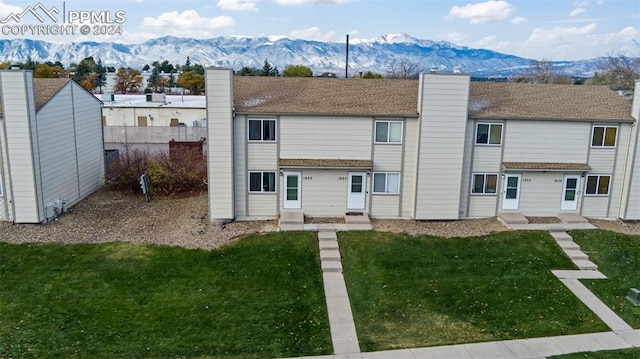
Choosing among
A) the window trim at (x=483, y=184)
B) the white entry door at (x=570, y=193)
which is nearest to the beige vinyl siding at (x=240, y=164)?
the window trim at (x=483, y=184)

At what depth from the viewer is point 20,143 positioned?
1967cm

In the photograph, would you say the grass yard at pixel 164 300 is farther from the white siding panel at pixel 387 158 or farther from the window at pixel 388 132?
the window at pixel 388 132

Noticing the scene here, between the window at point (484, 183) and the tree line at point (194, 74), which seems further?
the tree line at point (194, 74)

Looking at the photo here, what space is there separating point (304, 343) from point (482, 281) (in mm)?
6909

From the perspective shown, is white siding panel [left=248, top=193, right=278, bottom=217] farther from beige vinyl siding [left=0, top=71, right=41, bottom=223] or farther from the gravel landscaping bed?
beige vinyl siding [left=0, top=71, right=41, bottom=223]

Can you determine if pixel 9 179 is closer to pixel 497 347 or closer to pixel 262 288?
pixel 262 288

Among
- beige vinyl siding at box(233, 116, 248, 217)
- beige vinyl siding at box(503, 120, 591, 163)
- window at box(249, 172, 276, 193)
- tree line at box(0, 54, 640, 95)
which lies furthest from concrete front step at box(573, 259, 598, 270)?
tree line at box(0, 54, 640, 95)

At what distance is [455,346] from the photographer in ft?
41.4

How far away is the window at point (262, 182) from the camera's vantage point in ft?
69.1

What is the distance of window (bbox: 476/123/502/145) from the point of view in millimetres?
21250

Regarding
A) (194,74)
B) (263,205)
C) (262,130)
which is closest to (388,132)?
(262,130)

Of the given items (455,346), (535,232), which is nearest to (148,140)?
(535,232)

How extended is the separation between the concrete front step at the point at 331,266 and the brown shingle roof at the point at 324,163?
4.61m

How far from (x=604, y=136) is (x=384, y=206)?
10379 millimetres
